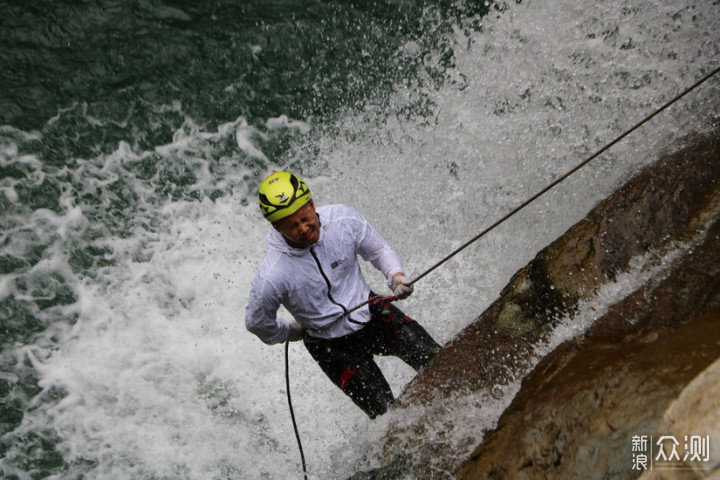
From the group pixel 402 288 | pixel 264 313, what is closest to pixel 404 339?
pixel 402 288

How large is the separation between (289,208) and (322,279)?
19.5 inches

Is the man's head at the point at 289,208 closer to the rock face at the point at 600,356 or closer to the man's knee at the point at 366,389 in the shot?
the man's knee at the point at 366,389

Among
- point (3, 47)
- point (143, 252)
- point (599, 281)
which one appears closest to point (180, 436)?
point (143, 252)

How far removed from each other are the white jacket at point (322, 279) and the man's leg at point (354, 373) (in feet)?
A: 0.35

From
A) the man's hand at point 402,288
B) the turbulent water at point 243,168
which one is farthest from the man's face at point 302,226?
the turbulent water at point 243,168

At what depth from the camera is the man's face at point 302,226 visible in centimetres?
280

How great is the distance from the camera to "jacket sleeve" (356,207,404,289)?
320 cm

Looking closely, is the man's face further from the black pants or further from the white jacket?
the black pants

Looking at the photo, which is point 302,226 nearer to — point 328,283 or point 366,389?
point 328,283

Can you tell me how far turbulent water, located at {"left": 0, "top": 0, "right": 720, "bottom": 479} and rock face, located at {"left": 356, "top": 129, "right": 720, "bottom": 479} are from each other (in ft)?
1.57

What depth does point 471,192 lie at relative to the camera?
584 cm

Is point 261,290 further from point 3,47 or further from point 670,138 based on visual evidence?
point 3,47

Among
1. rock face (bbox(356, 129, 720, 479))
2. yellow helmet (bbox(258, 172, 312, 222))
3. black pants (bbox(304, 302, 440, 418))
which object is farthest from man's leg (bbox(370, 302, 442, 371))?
yellow helmet (bbox(258, 172, 312, 222))

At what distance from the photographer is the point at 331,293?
10.4 feet
